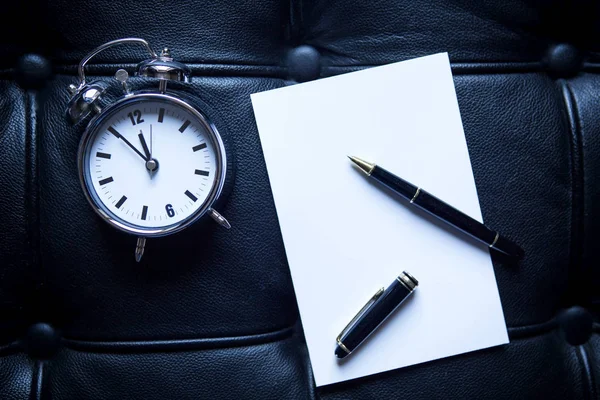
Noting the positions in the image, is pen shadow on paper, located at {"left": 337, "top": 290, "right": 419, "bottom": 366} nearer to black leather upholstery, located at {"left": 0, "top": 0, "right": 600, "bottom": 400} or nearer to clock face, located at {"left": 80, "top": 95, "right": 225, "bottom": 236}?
black leather upholstery, located at {"left": 0, "top": 0, "right": 600, "bottom": 400}

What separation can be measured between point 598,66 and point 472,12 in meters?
0.16

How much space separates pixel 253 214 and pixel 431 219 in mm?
200

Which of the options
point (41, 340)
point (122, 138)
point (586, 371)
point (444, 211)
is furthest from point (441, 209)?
point (41, 340)

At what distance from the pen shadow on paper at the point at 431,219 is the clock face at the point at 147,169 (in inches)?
7.6

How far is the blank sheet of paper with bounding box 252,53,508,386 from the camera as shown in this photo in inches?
23.0

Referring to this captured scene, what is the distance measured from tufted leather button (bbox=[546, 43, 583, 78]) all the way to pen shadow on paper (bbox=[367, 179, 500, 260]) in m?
0.21

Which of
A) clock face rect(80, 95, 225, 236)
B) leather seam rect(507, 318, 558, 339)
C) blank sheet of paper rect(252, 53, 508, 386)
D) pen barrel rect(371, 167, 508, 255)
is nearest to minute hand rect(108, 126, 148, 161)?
clock face rect(80, 95, 225, 236)

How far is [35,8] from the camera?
21.8 inches

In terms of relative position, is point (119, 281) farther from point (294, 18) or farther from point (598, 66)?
point (598, 66)

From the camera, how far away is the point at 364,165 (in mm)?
581

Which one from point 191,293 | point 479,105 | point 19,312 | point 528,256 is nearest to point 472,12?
point 479,105

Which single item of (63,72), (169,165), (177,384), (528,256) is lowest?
(177,384)

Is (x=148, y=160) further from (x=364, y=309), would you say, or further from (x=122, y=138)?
(x=364, y=309)

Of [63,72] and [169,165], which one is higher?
[63,72]
